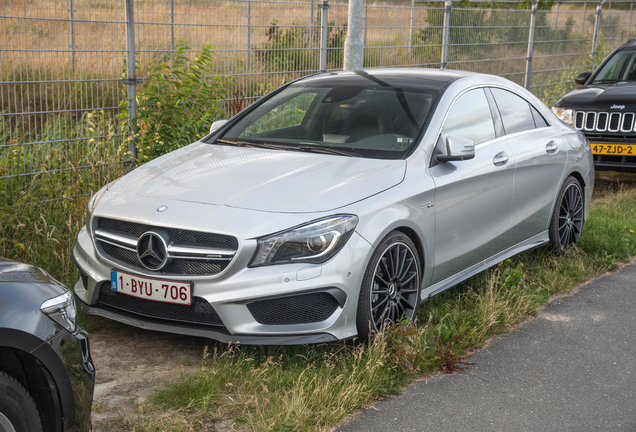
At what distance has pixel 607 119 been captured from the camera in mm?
8742

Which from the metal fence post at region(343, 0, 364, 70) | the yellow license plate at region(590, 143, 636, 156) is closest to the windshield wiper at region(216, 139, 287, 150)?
the metal fence post at region(343, 0, 364, 70)

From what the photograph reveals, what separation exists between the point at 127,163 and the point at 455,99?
3097 mm

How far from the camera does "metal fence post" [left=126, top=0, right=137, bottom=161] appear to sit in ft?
20.5

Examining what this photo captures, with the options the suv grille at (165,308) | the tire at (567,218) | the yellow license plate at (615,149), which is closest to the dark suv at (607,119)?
the yellow license plate at (615,149)

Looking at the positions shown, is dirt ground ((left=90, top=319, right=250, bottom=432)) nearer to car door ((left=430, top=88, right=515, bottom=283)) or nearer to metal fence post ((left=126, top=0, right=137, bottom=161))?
car door ((left=430, top=88, right=515, bottom=283))

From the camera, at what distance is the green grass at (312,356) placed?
3.30 meters

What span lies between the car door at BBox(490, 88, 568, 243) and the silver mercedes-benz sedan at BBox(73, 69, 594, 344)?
0.02 metres

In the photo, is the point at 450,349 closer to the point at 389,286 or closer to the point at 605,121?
the point at 389,286

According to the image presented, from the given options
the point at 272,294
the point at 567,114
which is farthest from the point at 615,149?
the point at 272,294

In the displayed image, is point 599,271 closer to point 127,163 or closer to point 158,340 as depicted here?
point 158,340

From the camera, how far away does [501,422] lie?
338 centimetres

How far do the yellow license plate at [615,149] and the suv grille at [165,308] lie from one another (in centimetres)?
669

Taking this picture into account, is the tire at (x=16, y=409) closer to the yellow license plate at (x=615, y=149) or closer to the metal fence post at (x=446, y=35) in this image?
the yellow license plate at (x=615, y=149)

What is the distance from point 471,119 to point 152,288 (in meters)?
2.58
